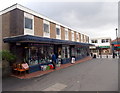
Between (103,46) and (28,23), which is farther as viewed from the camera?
(103,46)

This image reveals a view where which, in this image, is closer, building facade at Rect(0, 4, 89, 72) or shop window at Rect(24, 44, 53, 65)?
building facade at Rect(0, 4, 89, 72)

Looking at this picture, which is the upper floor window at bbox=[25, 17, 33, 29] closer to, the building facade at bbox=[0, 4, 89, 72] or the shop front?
the building facade at bbox=[0, 4, 89, 72]

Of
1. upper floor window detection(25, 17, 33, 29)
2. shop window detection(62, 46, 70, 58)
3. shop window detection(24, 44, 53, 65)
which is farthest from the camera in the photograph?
shop window detection(62, 46, 70, 58)

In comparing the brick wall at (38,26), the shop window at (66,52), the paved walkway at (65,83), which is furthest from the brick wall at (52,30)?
the paved walkway at (65,83)

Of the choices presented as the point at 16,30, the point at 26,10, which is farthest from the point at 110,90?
the point at 26,10

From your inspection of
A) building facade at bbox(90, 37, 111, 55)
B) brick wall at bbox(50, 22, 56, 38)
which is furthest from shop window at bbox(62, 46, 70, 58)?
building facade at bbox(90, 37, 111, 55)

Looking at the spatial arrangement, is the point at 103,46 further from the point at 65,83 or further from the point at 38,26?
the point at 65,83

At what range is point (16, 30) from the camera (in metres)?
10.1

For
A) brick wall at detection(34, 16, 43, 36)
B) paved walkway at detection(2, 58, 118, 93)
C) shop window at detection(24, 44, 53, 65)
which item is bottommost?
paved walkway at detection(2, 58, 118, 93)

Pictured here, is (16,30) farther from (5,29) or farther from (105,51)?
(105,51)

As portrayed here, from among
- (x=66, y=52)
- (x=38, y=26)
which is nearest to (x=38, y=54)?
(x=38, y=26)

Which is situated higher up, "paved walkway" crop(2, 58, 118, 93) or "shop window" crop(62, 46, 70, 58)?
"shop window" crop(62, 46, 70, 58)

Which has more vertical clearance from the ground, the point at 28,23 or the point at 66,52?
the point at 28,23

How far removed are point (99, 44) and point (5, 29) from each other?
37.1 metres
